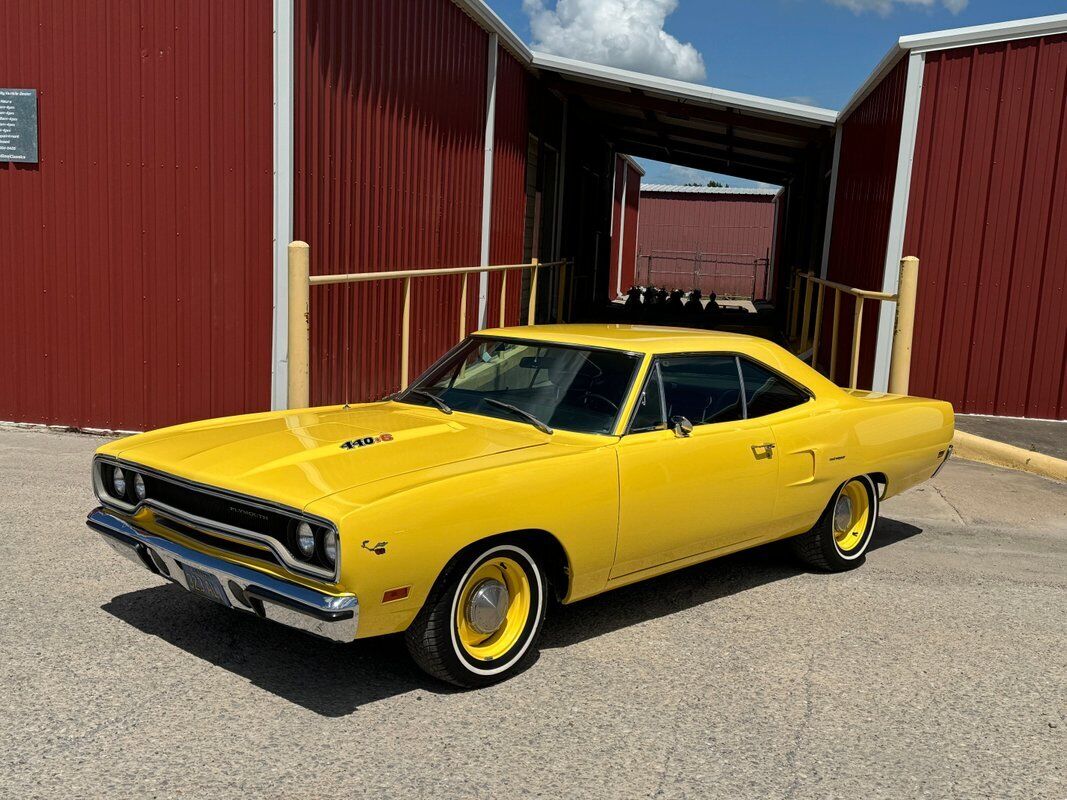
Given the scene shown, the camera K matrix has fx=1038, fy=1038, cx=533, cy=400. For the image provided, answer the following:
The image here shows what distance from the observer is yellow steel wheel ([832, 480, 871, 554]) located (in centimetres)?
561

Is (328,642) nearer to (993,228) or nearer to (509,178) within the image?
(993,228)

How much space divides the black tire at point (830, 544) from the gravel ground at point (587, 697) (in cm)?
11

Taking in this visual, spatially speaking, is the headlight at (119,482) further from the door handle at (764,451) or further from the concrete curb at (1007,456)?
the concrete curb at (1007,456)

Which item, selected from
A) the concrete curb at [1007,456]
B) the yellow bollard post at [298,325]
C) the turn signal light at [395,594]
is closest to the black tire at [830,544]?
the turn signal light at [395,594]

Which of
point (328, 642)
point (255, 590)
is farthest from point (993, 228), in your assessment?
point (255, 590)

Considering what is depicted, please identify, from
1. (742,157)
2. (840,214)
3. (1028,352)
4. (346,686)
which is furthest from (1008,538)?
(742,157)

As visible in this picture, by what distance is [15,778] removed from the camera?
3.08 meters

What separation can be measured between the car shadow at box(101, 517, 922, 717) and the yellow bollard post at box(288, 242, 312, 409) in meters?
2.72

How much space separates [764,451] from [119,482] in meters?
2.88

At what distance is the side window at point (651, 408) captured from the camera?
14.8 ft

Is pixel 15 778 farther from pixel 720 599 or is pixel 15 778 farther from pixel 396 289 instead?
pixel 396 289

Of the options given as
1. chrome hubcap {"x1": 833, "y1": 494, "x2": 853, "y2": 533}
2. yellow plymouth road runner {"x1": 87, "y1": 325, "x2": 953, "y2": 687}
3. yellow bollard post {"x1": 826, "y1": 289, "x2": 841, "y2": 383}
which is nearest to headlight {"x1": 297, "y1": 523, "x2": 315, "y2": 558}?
yellow plymouth road runner {"x1": 87, "y1": 325, "x2": 953, "y2": 687}

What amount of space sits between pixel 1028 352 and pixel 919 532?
3.95m

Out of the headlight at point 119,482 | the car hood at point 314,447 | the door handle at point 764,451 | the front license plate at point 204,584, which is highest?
the car hood at point 314,447
